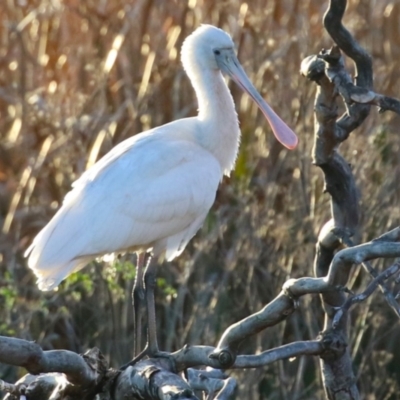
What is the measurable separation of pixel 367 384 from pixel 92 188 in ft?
10.0

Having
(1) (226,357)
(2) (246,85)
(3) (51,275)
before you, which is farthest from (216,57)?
(1) (226,357)

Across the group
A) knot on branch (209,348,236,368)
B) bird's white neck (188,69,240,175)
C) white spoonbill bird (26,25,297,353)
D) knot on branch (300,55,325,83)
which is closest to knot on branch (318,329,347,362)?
knot on branch (209,348,236,368)

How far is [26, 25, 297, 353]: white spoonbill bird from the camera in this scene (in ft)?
19.2

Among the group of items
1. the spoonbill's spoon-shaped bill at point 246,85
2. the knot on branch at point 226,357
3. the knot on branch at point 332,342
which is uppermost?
the spoonbill's spoon-shaped bill at point 246,85

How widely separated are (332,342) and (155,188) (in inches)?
81.5

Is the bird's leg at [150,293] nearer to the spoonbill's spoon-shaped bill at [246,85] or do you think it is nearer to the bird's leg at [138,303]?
the bird's leg at [138,303]

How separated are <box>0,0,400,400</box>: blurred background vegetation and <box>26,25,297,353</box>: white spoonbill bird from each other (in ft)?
2.47

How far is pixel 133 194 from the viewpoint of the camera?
612 centimetres

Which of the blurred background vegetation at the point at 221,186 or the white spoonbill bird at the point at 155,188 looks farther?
the blurred background vegetation at the point at 221,186

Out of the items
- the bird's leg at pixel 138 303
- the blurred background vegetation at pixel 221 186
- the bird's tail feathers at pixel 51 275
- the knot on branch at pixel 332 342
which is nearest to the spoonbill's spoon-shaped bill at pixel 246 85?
the blurred background vegetation at pixel 221 186

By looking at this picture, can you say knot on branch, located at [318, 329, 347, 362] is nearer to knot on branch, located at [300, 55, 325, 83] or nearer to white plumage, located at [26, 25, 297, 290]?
knot on branch, located at [300, 55, 325, 83]

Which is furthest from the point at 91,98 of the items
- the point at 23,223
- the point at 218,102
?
the point at 218,102

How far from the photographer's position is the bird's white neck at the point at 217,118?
6.46m

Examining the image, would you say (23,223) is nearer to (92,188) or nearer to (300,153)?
(300,153)
